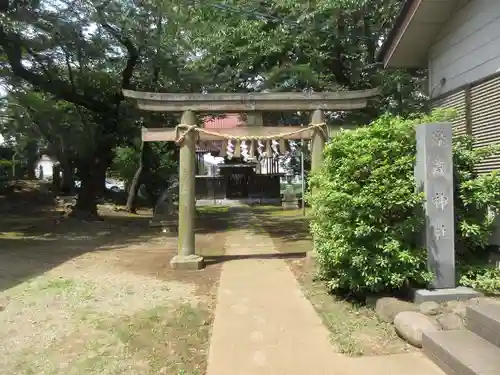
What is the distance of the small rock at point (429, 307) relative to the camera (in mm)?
5180

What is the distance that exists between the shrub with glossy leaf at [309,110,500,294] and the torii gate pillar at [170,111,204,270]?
3654 millimetres

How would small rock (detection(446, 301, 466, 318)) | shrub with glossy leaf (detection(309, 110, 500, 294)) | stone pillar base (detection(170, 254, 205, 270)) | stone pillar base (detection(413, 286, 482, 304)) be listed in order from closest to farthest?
small rock (detection(446, 301, 466, 318)) < stone pillar base (detection(413, 286, 482, 304)) < shrub with glossy leaf (detection(309, 110, 500, 294)) < stone pillar base (detection(170, 254, 205, 270))

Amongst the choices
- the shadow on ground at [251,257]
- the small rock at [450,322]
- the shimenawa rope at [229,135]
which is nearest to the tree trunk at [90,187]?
the shadow on ground at [251,257]

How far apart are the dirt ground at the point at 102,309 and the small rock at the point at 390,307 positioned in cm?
203

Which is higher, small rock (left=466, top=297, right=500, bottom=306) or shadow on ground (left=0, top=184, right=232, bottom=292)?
small rock (left=466, top=297, right=500, bottom=306)

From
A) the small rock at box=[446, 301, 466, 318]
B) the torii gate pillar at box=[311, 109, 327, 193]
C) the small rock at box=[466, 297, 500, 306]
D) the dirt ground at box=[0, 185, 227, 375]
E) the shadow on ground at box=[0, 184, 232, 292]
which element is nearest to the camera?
the dirt ground at box=[0, 185, 227, 375]

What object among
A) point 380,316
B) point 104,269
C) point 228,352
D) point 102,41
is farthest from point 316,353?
point 102,41

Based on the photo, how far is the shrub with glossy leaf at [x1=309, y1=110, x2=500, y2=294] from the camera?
5.67m

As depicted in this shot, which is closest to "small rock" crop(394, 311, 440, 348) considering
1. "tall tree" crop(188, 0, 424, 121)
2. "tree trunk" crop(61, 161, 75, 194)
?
"tall tree" crop(188, 0, 424, 121)

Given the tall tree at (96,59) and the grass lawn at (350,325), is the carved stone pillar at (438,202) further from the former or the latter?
the tall tree at (96,59)

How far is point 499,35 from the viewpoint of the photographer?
Result: 586 cm

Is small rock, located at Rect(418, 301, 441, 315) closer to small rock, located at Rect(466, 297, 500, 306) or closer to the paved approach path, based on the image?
small rock, located at Rect(466, 297, 500, 306)

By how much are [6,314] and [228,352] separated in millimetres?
3060

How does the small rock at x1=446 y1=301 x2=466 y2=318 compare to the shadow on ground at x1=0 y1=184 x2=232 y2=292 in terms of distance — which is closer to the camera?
the small rock at x1=446 y1=301 x2=466 y2=318
